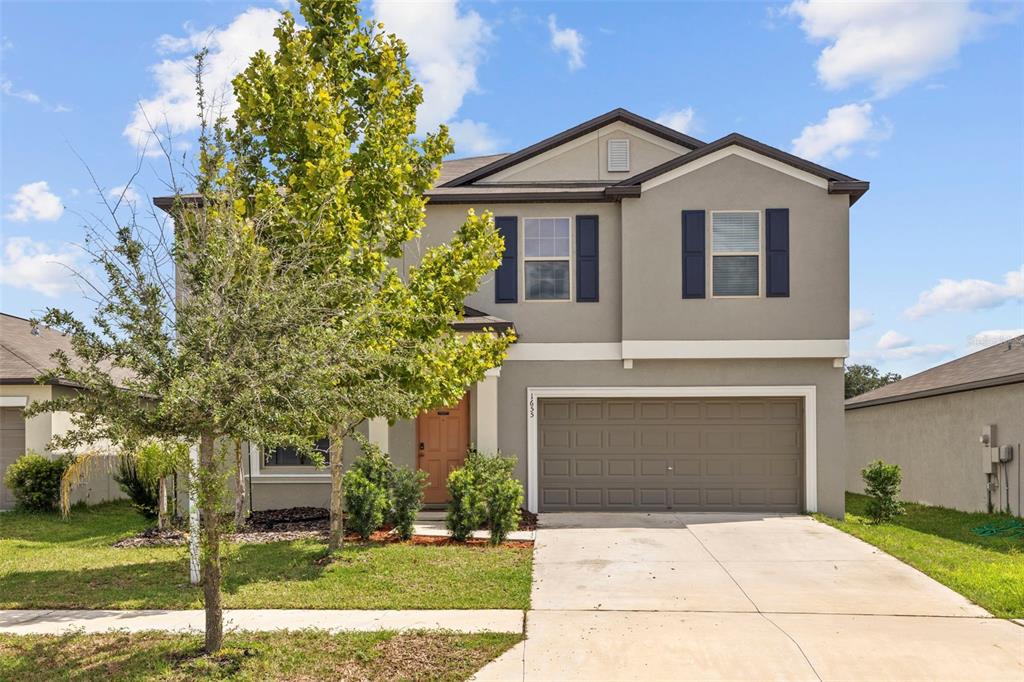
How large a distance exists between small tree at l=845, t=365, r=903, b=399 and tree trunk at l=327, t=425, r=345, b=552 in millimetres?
42818

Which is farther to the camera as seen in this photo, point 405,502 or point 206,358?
point 405,502

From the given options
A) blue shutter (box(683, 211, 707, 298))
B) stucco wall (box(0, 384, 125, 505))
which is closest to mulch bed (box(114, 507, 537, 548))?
stucco wall (box(0, 384, 125, 505))

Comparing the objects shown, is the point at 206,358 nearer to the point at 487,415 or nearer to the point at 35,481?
the point at 487,415

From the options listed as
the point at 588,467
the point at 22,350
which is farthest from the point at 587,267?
the point at 22,350

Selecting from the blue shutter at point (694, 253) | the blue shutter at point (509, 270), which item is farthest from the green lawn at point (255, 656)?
the blue shutter at point (694, 253)

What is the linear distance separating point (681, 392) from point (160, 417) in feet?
32.0

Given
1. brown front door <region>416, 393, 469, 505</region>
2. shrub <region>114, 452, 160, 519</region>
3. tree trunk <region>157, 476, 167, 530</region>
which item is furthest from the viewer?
shrub <region>114, 452, 160, 519</region>

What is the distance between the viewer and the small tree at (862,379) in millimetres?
47969

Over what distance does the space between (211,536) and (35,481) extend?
38.1 ft

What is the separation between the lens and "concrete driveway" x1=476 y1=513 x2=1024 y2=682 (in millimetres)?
6543

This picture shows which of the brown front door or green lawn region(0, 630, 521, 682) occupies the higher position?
the brown front door

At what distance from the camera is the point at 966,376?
17.5 m

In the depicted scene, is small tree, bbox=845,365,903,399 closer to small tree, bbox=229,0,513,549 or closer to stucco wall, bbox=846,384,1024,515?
stucco wall, bbox=846,384,1024,515

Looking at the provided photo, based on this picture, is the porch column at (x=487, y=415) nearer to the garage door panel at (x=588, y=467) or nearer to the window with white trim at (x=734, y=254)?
the garage door panel at (x=588, y=467)
